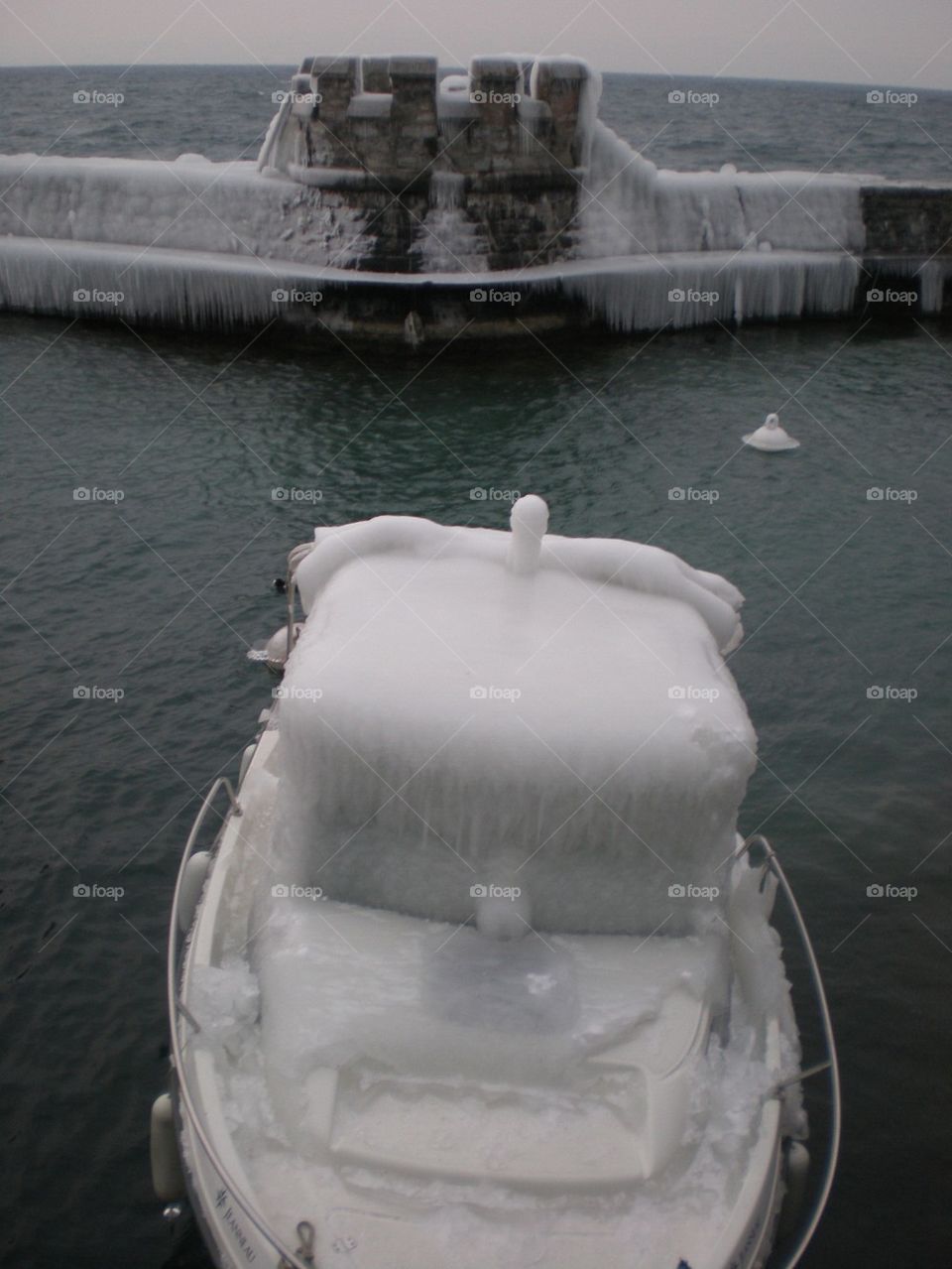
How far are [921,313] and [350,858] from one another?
29675mm

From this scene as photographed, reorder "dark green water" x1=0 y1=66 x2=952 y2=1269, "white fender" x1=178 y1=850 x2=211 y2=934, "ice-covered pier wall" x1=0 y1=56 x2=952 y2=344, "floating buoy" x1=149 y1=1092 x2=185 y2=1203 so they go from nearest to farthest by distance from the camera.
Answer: "floating buoy" x1=149 y1=1092 x2=185 y2=1203 → "white fender" x1=178 y1=850 x2=211 y2=934 → "dark green water" x1=0 y1=66 x2=952 y2=1269 → "ice-covered pier wall" x1=0 y1=56 x2=952 y2=344

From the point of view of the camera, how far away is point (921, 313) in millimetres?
31281

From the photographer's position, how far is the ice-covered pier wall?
2589cm

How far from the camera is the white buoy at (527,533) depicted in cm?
726

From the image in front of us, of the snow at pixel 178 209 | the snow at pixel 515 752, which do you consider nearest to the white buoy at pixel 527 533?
the snow at pixel 515 752

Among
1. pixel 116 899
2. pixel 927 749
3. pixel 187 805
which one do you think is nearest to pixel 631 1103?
pixel 116 899

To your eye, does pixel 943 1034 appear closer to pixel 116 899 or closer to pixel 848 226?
pixel 116 899

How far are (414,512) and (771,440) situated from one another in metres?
7.67

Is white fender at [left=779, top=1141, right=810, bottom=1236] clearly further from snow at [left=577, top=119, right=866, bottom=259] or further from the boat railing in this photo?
snow at [left=577, top=119, right=866, bottom=259]

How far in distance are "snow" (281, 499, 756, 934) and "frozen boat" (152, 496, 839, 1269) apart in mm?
18

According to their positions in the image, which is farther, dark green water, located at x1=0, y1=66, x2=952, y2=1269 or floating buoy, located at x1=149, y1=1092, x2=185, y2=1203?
dark green water, located at x1=0, y1=66, x2=952, y2=1269

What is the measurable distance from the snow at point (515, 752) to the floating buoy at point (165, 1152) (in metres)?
1.65

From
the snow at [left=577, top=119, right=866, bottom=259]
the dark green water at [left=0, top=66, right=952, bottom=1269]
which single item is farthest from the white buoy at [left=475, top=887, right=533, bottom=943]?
the snow at [left=577, top=119, right=866, bottom=259]

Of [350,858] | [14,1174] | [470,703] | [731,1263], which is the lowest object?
[14,1174]
